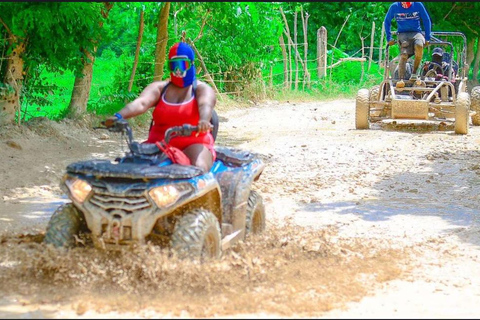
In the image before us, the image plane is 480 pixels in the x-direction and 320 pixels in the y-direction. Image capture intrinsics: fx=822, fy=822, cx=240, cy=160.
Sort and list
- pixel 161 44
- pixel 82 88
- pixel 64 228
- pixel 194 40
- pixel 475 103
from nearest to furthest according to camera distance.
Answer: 1. pixel 64 228
2. pixel 82 88
3. pixel 161 44
4. pixel 475 103
5. pixel 194 40

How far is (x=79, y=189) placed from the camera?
17.7 feet

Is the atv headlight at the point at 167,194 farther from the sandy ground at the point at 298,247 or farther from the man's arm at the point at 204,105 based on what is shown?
the man's arm at the point at 204,105

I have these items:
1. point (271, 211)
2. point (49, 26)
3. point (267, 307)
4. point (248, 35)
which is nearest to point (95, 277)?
point (267, 307)

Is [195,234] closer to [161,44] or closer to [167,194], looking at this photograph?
[167,194]

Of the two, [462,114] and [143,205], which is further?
[462,114]

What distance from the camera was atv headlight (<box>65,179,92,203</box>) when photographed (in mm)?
5365

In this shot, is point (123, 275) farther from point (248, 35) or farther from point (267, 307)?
point (248, 35)

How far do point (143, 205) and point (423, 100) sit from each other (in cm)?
935

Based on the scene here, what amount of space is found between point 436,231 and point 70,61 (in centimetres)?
706

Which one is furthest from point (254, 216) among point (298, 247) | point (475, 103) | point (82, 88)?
point (475, 103)

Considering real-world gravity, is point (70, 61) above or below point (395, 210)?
above

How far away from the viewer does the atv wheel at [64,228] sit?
5.51 metres

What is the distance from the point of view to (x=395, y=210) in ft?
28.1

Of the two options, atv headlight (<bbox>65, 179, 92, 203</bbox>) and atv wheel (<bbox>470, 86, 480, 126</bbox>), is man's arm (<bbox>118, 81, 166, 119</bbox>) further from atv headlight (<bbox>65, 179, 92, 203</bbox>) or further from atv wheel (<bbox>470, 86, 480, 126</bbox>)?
atv wheel (<bbox>470, 86, 480, 126</bbox>)
